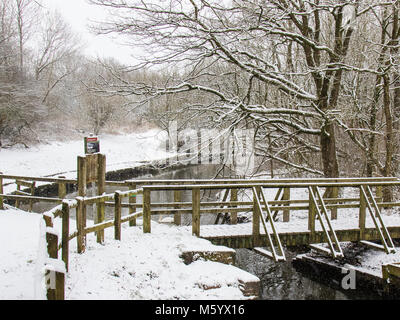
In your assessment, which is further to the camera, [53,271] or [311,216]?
[311,216]

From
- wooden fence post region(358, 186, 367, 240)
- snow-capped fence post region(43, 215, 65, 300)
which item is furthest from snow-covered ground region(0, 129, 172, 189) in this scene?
snow-capped fence post region(43, 215, 65, 300)

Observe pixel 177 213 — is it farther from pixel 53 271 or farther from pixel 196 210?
pixel 53 271

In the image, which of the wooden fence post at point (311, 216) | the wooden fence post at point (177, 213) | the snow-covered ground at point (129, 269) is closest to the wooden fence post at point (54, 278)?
the snow-covered ground at point (129, 269)

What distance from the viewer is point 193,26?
382 inches

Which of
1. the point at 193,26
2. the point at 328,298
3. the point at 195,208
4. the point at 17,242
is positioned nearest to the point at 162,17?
the point at 193,26

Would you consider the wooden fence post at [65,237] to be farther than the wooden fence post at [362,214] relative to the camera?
No

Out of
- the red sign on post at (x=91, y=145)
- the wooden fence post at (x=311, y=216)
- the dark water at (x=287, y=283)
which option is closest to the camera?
the red sign on post at (x=91, y=145)

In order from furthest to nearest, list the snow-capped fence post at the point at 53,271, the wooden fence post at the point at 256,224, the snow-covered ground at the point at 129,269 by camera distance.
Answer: the wooden fence post at the point at 256,224, the snow-covered ground at the point at 129,269, the snow-capped fence post at the point at 53,271

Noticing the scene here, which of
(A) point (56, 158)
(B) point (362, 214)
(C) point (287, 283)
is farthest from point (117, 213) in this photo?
(A) point (56, 158)

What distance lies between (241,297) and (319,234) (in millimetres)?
3308

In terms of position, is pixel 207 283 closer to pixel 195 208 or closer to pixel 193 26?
pixel 195 208

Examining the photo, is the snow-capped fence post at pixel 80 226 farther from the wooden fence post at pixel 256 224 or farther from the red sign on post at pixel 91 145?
the wooden fence post at pixel 256 224
